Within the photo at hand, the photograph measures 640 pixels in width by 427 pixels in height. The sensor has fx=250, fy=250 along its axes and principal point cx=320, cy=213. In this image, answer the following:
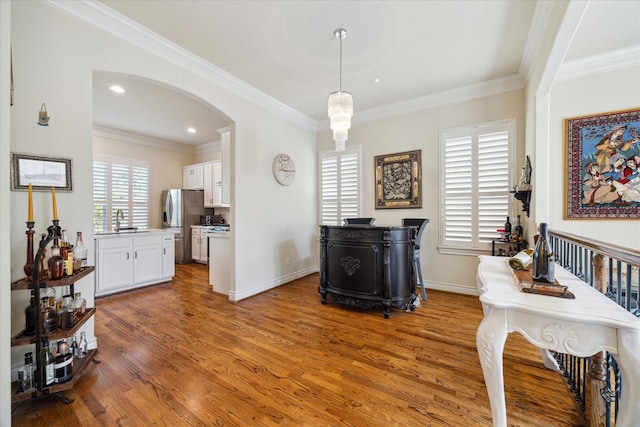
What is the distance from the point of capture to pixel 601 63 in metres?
2.75

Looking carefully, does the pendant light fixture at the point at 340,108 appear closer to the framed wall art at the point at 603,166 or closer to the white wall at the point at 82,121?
the white wall at the point at 82,121

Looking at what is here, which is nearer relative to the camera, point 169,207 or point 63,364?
point 63,364

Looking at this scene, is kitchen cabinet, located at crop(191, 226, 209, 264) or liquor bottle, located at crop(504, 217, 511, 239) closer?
liquor bottle, located at crop(504, 217, 511, 239)

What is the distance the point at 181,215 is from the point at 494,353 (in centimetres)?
639

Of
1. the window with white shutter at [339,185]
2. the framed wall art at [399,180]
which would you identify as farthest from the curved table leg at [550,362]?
the window with white shutter at [339,185]

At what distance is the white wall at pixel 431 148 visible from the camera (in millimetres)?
3471

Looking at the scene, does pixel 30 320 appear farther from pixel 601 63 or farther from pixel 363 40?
pixel 601 63

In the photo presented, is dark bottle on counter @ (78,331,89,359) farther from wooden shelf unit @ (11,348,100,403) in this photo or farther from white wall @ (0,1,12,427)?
white wall @ (0,1,12,427)

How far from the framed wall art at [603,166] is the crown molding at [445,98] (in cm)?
86

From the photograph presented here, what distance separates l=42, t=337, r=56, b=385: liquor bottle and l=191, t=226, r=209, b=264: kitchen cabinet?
4330 mm

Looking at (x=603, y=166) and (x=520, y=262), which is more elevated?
(x=603, y=166)

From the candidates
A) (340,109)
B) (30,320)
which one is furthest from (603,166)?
(30,320)

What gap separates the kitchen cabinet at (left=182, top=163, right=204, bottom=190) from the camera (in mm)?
6289

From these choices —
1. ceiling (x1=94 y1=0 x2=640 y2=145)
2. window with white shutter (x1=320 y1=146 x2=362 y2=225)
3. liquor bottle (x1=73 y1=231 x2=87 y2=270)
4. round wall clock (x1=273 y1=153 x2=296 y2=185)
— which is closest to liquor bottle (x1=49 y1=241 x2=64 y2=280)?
liquor bottle (x1=73 y1=231 x2=87 y2=270)
